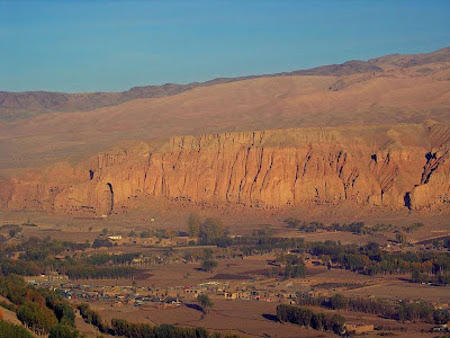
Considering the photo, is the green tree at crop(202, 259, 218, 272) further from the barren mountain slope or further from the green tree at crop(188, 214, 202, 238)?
the barren mountain slope

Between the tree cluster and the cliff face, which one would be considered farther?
the cliff face

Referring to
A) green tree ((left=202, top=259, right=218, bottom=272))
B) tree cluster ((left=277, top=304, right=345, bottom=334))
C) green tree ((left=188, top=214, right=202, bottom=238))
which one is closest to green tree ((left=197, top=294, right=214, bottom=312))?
tree cluster ((left=277, top=304, right=345, bottom=334))

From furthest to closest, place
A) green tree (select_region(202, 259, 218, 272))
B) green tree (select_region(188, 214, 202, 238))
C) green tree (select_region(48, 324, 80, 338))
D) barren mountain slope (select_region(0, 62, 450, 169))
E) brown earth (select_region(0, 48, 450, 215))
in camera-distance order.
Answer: barren mountain slope (select_region(0, 62, 450, 169)) → brown earth (select_region(0, 48, 450, 215)) → green tree (select_region(188, 214, 202, 238)) → green tree (select_region(202, 259, 218, 272)) → green tree (select_region(48, 324, 80, 338))

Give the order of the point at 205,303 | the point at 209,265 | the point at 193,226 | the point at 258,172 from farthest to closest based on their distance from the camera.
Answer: the point at 258,172 → the point at 193,226 → the point at 209,265 → the point at 205,303

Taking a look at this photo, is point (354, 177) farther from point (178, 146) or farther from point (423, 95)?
point (423, 95)

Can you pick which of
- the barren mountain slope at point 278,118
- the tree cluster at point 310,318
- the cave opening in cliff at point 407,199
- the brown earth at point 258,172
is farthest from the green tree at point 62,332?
the barren mountain slope at point 278,118

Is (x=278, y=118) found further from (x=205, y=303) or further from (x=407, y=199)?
(x=205, y=303)

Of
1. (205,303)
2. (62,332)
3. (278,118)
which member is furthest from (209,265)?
(278,118)

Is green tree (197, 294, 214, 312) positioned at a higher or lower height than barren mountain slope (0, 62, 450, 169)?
lower

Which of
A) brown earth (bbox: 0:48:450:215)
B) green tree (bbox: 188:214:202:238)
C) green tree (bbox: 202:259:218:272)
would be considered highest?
brown earth (bbox: 0:48:450:215)
